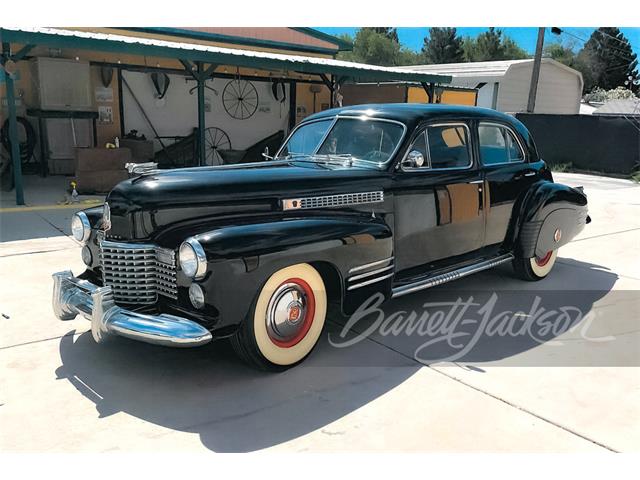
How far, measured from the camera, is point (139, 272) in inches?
Answer: 134

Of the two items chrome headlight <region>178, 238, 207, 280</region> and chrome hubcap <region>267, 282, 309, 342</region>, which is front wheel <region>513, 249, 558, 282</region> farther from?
chrome headlight <region>178, 238, 207, 280</region>

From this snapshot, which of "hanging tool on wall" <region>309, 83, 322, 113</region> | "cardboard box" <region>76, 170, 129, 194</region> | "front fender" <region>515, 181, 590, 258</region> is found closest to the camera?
"front fender" <region>515, 181, 590, 258</region>

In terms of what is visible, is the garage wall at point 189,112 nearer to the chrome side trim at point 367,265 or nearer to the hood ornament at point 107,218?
the hood ornament at point 107,218

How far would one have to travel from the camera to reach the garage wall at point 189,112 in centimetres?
1355

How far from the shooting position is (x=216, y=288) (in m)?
3.09

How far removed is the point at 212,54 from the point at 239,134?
496 cm

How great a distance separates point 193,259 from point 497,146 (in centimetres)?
351

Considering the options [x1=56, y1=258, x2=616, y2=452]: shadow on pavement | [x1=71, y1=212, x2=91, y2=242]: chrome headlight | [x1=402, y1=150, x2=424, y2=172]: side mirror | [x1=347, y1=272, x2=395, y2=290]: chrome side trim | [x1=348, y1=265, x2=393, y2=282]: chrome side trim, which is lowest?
[x1=56, y1=258, x2=616, y2=452]: shadow on pavement

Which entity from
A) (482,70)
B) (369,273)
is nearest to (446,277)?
(369,273)

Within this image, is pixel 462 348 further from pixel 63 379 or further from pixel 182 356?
pixel 63 379

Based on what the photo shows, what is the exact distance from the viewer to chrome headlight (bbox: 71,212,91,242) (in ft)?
13.2

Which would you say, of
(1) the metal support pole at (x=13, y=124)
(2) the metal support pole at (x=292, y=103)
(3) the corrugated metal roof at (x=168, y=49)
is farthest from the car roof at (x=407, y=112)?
(2) the metal support pole at (x=292, y=103)

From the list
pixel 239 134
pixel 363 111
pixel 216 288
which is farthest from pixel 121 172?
pixel 216 288

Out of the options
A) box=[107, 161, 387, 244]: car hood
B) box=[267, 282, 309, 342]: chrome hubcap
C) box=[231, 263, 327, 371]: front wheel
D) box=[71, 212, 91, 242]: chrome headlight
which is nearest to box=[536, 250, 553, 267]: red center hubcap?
box=[107, 161, 387, 244]: car hood
